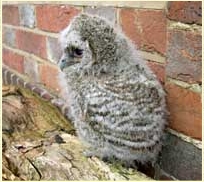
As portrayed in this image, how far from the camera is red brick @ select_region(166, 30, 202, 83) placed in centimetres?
100

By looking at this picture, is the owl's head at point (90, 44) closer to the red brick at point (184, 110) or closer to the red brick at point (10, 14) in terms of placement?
the red brick at point (184, 110)

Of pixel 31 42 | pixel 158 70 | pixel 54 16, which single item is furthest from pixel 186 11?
pixel 31 42

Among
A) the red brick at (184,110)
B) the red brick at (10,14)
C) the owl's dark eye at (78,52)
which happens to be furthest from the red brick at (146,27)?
the red brick at (10,14)

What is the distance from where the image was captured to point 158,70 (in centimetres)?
115

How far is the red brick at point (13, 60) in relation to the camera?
2.02 m

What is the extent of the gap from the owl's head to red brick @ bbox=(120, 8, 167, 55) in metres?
0.16

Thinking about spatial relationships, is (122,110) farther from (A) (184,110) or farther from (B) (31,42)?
(B) (31,42)

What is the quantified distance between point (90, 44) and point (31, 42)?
90 cm

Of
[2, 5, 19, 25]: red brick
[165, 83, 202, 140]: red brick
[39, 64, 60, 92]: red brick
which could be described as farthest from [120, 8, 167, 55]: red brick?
[2, 5, 19, 25]: red brick

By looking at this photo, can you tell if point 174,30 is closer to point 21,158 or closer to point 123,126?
point 123,126

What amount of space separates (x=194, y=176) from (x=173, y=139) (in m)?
0.11

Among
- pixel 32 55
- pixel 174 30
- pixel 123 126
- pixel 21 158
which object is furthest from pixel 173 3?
pixel 32 55

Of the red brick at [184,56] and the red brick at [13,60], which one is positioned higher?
the red brick at [184,56]

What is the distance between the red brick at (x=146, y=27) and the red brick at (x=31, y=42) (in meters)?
0.57
